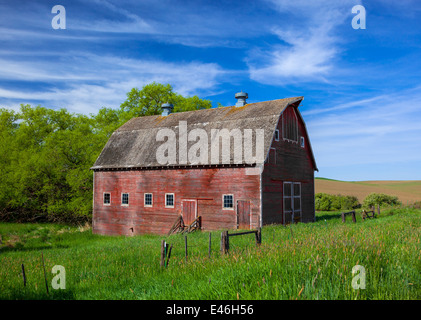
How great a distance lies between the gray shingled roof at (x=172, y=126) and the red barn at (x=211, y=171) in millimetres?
84

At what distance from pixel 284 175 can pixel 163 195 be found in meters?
8.18

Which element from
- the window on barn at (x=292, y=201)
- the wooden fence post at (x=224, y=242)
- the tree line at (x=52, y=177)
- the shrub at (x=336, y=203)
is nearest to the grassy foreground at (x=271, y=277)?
the wooden fence post at (x=224, y=242)

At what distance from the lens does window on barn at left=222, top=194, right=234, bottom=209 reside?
20.8 metres

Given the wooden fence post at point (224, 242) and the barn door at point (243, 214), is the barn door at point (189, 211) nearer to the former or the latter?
the barn door at point (243, 214)

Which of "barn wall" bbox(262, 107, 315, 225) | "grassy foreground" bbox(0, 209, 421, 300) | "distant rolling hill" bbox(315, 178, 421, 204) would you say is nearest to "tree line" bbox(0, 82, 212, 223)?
"barn wall" bbox(262, 107, 315, 225)

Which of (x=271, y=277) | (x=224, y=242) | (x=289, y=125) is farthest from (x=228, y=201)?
(x=271, y=277)

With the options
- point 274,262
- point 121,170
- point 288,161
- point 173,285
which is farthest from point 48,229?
point 274,262

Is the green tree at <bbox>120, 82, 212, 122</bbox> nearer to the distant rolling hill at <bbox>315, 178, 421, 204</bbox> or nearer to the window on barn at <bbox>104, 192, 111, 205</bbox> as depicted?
the window on barn at <bbox>104, 192, 111, 205</bbox>

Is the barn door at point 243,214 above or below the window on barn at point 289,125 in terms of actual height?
below

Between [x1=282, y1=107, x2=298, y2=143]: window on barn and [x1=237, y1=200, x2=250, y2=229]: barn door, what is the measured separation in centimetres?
548

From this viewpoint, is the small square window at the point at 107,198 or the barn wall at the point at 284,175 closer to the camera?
the barn wall at the point at 284,175

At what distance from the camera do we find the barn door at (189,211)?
2214 centimetres

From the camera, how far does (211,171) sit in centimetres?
2158
